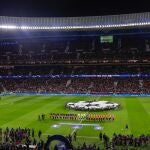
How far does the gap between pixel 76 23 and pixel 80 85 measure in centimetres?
2439

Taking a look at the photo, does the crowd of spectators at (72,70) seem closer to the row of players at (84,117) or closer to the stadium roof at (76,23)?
the stadium roof at (76,23)

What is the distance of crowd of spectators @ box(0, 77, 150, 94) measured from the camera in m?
84.8

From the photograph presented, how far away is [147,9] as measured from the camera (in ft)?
273

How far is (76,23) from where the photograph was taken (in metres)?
104

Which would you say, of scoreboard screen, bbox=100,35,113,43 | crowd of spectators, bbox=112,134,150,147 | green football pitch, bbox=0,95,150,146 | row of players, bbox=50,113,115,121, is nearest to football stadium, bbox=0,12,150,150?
scoreboard screen, bbox=100,35,113,43

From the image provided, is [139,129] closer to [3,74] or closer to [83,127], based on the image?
[83,127]

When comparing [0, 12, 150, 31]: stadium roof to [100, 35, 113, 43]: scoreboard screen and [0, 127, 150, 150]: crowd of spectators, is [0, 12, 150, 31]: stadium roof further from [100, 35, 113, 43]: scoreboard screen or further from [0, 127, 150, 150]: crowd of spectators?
[0, 127, 150, 150]: crowd of spectators

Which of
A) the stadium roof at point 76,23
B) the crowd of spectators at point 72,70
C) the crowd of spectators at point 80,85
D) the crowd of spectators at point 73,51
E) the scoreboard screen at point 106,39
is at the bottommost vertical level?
the crowd of spectators at point 80,85

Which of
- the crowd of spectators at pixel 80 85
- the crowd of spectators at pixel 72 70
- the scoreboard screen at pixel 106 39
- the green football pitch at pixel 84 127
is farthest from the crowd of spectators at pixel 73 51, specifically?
the green football pitch at pixel 84 127

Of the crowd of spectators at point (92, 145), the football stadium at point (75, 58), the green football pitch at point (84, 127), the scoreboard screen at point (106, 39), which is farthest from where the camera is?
the scoreboard screen at point (106, 39)

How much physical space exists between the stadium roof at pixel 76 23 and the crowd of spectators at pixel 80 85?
1867 centimetres

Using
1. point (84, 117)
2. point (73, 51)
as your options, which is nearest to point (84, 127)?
point (84, 117)

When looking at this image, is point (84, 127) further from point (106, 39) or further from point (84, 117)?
point (106, 39)

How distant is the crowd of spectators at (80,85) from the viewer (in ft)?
278
